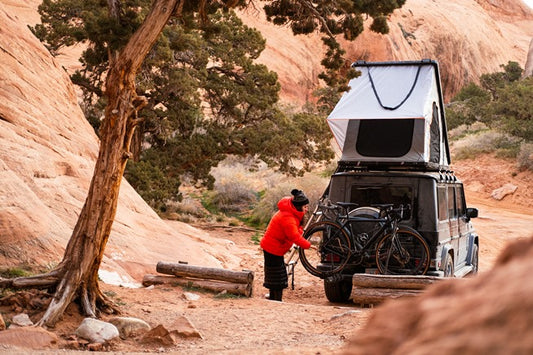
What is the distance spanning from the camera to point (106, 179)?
294 inches

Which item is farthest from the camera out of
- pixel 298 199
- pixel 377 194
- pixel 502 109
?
pixel 502 109

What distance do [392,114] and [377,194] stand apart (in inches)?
63.0

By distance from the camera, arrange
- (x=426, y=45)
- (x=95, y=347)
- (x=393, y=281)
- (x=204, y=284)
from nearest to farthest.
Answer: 1. (x=95, y=347)
2. (x=393, y=281)
3. (x=204, y=284)
4. (x=426, y=45)

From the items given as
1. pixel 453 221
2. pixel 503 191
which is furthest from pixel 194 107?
pixel 503 191

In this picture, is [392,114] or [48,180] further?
[48,180]

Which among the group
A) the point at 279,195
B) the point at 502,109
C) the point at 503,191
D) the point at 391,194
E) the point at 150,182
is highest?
the point at 502,109

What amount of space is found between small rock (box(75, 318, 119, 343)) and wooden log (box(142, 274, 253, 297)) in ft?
11.9

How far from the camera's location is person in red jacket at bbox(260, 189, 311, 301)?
9.27 metres

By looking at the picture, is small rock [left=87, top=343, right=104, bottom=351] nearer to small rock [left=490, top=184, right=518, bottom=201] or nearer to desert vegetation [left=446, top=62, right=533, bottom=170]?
small rock [left=490, top=184, right=518, bottom=201]

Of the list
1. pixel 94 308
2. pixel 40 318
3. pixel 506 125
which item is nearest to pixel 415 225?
pixel 94 308

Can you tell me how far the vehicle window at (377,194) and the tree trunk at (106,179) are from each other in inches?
152

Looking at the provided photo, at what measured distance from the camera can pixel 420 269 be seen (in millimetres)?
9398

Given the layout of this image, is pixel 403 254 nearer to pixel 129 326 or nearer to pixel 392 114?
pixel 392 114

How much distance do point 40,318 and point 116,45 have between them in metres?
3.42
